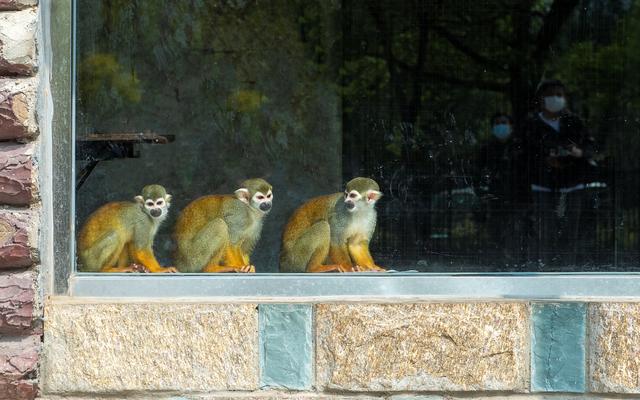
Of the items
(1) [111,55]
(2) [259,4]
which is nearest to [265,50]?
(2) [259,4]

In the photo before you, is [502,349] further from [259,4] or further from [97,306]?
[259,4]

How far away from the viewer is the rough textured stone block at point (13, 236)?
11.5ft

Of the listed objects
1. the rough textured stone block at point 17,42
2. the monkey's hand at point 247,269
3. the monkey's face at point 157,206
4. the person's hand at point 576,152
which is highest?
the rough textured stone block at point 17,42

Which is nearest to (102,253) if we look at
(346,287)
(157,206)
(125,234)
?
(125,234)

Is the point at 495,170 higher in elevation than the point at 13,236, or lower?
higher

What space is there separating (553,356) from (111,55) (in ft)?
7.29

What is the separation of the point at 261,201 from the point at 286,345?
2.72 ft

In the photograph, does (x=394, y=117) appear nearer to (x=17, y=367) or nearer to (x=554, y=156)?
(x=554, y=156)

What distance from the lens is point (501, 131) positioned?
15.9ft

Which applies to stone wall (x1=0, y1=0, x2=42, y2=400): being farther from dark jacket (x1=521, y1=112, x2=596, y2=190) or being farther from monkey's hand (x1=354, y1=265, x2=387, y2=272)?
dark jacket (x1=521, y1=112, x2=596, y2=190)

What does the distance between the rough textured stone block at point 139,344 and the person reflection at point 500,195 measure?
1153 millimetres

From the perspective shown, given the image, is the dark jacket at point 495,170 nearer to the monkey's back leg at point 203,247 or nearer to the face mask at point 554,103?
the face mask at point 554,103

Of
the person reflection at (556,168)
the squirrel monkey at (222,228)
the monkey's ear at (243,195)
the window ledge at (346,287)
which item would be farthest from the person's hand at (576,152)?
the monkey's ear at (243,195)

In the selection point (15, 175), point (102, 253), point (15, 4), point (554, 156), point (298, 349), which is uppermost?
point (15, 4)
